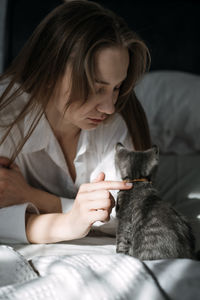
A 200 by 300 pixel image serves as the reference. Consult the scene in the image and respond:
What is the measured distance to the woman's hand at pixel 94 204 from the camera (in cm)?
89

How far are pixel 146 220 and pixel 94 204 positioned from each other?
188mm

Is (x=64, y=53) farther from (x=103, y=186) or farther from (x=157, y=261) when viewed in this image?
(x=157, y=261)

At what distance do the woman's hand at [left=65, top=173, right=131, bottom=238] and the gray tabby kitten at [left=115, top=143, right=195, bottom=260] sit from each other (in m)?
0.13

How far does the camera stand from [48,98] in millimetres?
1092

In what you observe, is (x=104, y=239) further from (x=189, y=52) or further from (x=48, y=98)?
(x=189, y=52)

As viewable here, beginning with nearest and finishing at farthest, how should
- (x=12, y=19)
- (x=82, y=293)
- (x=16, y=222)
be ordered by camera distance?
(x=82, y=293), (x=16, y=222), (x=12, y=19)

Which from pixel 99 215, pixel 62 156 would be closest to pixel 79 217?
pixel 99 215

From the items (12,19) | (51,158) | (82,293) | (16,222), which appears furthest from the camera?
(12,19)

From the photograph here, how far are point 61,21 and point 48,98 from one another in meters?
0.24

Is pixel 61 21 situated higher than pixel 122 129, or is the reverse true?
pixel 61 21

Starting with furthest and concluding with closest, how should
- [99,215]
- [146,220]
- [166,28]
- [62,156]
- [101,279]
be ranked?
1. [166,28]
2. [62,156]
3. [146,220]
4. [99,215]
5. [101,279]

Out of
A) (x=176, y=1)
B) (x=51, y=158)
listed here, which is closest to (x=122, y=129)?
(x=51, y=158)

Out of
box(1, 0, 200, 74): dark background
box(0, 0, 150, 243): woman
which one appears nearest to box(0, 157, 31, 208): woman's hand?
box(0, 0, 150, 243): woman

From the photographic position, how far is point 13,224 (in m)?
1.01
